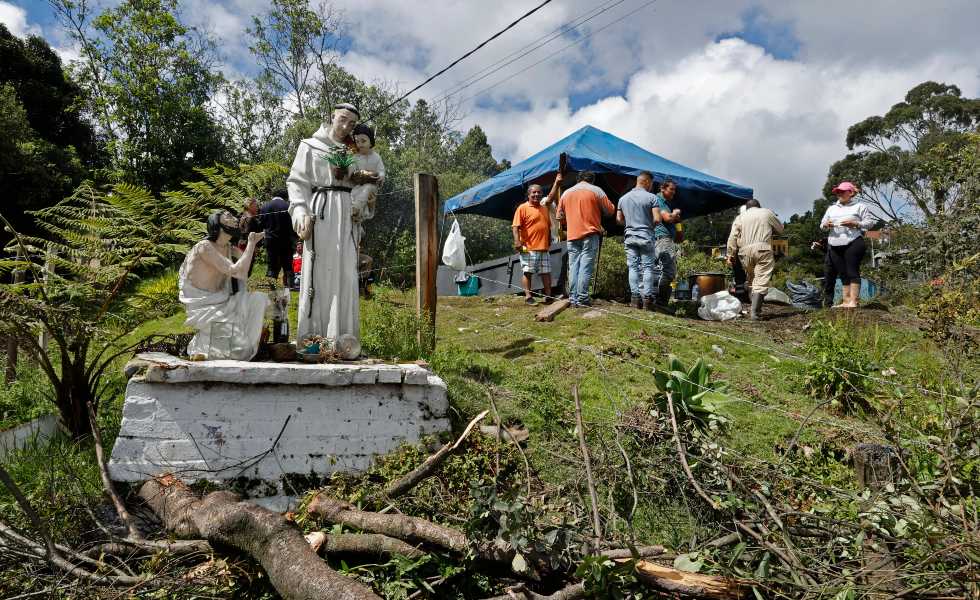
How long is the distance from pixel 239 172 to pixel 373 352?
6.78ft

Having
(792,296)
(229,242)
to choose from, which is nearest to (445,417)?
(229,242)

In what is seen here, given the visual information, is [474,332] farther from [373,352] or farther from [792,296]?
[792,296]

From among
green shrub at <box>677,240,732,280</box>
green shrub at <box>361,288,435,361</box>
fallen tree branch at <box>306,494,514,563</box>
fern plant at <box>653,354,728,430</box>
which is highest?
green shrub at <box>677,240,732,280</box>

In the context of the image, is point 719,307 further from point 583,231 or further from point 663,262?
point 583,231

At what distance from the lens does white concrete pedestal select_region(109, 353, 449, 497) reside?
3764 mm

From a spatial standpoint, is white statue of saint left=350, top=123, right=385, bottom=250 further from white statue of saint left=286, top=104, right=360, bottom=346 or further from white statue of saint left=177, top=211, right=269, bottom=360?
white statue of saint left=177, top=211, right=269, bottom=360

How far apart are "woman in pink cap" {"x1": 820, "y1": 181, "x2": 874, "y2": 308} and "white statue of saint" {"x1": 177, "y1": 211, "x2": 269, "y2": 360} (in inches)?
298

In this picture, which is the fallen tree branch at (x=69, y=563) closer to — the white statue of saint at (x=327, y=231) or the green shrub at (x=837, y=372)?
the white statue of saint at (x=327, y=231)

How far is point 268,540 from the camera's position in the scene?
263 cm

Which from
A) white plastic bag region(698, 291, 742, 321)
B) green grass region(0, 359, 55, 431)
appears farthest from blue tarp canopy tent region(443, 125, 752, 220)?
green grass region(0, 359, 55, 431)

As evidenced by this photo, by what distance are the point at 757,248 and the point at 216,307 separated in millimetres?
7809

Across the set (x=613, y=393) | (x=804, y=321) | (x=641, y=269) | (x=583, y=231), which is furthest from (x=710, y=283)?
(x=613, y=393)

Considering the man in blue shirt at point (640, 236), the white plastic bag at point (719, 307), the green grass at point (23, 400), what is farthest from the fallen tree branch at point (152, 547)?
the white plastic bag at point (719, 307)

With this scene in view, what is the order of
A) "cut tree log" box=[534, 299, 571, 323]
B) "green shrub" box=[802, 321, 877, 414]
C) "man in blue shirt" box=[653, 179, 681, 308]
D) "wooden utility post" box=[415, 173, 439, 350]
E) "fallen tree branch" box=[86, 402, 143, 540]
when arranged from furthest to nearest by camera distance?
"man in blue shirt" box=[653, 179, 681, 308] → "cut tree log" box=[534, 299, 571, 323] → "wooden utility post" box=[415, 173, 439, 350] → "green shrub" box=[802, 321, 877, 414] → "fallen tree branch" box=[86, 402, 143, 540]
